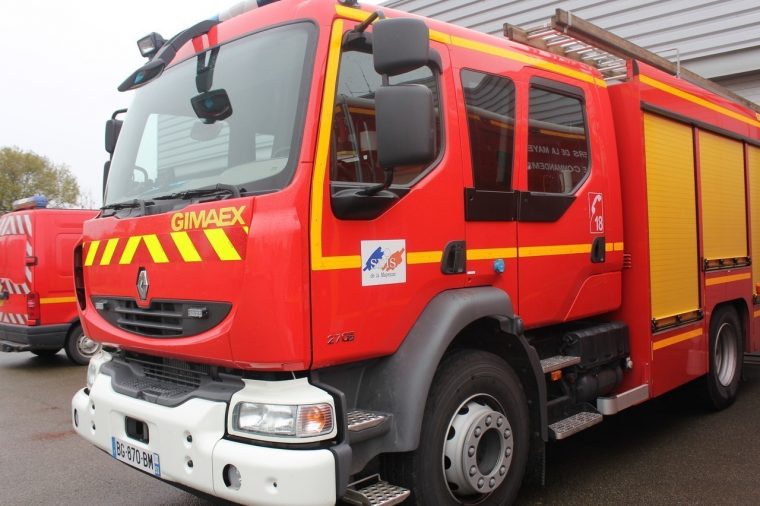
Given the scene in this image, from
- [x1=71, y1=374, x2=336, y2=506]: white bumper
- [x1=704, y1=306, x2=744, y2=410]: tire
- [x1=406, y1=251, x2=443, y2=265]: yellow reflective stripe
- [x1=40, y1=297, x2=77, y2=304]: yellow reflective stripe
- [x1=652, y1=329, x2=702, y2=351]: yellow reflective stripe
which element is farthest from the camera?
[x1=40, y1=297, x2=77, y2=304]: yellow reflective stripe

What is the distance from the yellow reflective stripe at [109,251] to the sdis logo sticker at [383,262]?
1.40 metres

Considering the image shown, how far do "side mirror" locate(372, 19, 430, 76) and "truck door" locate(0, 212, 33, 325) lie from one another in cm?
792

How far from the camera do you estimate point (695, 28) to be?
9469 millimetres

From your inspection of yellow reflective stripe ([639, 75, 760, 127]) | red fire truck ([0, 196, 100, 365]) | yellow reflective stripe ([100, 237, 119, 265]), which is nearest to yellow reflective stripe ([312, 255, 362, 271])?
yellow reflective stripe ([100, 237, 119, 265])

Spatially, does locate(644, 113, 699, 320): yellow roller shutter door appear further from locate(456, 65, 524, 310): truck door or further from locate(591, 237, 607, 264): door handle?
locate(456, 65, 524, 310): truck door

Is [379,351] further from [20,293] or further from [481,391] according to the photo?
[20,293]

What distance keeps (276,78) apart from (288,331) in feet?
3.86

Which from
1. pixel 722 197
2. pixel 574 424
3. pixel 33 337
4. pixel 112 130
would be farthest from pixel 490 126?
pixel 33 337

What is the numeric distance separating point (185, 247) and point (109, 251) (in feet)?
2.44

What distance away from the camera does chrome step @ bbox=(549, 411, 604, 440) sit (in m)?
3.85

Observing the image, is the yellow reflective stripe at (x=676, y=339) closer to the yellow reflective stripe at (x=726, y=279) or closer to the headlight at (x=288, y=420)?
the yellow reflective stripe at (x=726, y=279)

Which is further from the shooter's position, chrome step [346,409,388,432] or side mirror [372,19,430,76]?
chrome step [346,409,388,432]

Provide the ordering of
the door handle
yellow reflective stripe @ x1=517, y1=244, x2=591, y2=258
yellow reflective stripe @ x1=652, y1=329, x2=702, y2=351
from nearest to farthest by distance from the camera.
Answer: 1. yellow reflective stripe @ x1=517, y1=244, x2=591, y2=258
2. the door handle
3. yellow reflective stripe @ x1=652, y1=329, x2=702, y2=351

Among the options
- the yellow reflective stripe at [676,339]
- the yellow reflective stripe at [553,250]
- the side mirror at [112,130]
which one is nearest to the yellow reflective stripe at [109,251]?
the side mirror at [112,130]
